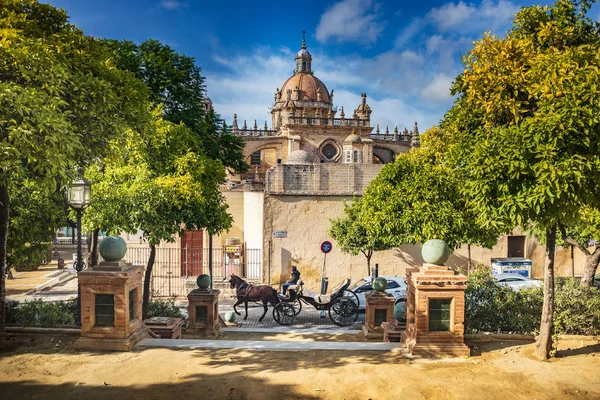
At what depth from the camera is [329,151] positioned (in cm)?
4816

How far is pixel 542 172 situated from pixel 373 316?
5.42m

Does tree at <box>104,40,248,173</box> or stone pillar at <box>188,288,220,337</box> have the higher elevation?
tree at <box>104,40,248,173</box>

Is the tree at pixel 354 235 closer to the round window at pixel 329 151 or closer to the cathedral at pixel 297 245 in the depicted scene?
the cathedral at pixel 297 245

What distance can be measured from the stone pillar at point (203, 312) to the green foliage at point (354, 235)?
7202 millimetres

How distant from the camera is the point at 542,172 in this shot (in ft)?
21.4

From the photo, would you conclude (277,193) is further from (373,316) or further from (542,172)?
(542,172)

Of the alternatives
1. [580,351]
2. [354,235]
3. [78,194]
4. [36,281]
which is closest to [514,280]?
[354,235]

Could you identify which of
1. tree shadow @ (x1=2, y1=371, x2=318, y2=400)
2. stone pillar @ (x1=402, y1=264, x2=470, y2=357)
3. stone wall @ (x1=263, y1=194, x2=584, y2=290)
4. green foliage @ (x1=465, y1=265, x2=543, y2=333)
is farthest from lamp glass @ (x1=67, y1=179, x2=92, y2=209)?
stone wall @ (x1=263, y1=194, x2=584, y2=290)

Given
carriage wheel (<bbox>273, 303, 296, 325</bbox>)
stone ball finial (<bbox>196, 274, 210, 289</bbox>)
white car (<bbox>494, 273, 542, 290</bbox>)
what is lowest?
carriage wheel (<bbox>273, 303, 296, 325</bbox>)

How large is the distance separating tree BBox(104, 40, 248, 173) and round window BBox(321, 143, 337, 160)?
106ft

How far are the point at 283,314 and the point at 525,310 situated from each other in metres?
6.88

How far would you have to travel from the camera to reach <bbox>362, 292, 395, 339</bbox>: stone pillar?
409 inches

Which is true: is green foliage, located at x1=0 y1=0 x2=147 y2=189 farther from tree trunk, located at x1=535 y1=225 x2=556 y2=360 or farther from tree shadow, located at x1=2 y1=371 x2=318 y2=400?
tree trunk, located at x1=535 y1=225 x2=556 y2=360

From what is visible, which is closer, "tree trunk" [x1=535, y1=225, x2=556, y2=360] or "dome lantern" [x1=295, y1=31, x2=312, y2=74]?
"tree trunk" [x1=535, y1=225, x2=556, y2=360]
